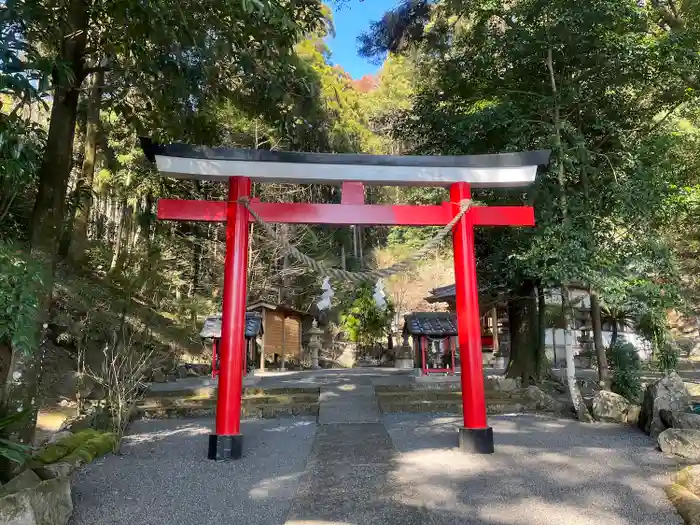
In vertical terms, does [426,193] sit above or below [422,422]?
above

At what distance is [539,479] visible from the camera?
403cm

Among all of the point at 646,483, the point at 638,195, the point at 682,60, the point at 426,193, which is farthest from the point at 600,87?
the point at 646,483

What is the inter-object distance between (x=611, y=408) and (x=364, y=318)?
1359cm

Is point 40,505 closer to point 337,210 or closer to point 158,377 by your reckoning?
point 337,210

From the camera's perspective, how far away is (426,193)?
973 cm

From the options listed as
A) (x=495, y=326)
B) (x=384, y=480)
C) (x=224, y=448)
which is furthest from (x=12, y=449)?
(x=495, y=326)

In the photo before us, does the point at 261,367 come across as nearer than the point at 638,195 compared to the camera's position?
No

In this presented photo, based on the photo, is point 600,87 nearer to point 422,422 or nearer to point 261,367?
point 422,422

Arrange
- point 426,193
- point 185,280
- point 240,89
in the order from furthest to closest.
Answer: point 185,280 → point 426,193 → point 240,89

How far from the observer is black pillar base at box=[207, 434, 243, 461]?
4891 mm

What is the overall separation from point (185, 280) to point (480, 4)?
12288 millimetres

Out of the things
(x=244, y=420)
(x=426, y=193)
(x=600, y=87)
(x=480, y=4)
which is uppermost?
(x=480, y=4)

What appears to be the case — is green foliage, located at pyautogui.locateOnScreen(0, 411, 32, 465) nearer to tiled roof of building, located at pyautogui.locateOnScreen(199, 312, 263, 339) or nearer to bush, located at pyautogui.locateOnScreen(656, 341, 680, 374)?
tiled roof of building, located at pyautogui.locateOnScreen(199, 312, 263, 339)

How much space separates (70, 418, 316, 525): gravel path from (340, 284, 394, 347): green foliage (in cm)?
1357
